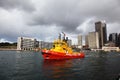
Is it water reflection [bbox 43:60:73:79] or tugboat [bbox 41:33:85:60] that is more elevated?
tugboat [bbox 41:33:85:60]

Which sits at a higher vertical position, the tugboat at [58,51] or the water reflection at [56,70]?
the tugboat at [58,51]

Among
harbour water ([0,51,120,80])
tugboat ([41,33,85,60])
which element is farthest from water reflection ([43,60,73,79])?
tugboat ([41,33,85,60])

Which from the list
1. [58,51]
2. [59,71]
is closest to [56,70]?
[59,71]

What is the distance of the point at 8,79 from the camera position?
2320cm

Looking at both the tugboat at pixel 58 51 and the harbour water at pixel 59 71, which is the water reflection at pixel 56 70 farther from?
the tugboat at pixel 58 51

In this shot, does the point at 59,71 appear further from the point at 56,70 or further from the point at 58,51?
the point at 58,51

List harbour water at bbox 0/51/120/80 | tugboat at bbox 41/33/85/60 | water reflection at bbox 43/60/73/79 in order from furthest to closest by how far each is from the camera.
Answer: tugboat at bbox 41/33/85/60 → water reflection at bbox 43/60/73/79 → harbour water at bbox 0/51/120/80

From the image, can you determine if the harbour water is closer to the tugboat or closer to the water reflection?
the water reflection

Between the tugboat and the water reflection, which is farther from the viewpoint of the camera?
the tugboat

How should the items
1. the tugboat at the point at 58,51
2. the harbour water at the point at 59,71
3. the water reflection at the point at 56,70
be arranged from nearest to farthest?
1. the harbour water at the point at 59,71
2. the water reflection at the point at 56,70
3. the tugboat at the point at 58,51

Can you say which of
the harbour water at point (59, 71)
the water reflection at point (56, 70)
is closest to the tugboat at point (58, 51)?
the harbour water at point (59, 71)

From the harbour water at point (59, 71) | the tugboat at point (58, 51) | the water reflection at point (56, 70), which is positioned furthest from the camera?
the tugboat at point (58, 51)

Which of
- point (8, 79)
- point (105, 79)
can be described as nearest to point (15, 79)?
point (8, 79)

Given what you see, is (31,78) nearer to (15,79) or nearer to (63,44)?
(15,79)
